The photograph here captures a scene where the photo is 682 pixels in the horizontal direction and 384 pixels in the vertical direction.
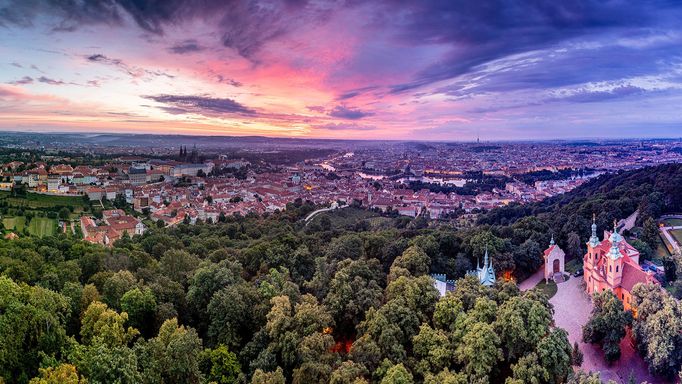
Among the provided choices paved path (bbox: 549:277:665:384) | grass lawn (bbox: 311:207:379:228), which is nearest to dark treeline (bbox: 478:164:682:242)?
paved path (bbox: 549:277:665:384)

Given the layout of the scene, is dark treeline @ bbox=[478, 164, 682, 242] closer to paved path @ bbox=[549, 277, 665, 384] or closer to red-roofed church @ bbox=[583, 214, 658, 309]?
red-roofed church @ bbox=[583, 214, 658, 309]

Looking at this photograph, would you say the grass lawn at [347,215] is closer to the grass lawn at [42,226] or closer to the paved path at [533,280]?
the paved path at [533,280]

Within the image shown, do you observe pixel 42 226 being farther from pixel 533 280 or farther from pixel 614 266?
pixel 614 266

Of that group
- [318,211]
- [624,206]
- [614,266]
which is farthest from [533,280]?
[318,211]

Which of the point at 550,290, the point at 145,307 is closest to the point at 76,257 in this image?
the point at 145,307

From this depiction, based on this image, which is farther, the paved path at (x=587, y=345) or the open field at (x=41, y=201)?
the open field at (x=41, y=201)

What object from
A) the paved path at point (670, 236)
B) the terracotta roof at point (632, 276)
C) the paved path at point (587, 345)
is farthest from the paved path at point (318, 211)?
the paved path at point (670, 236)
